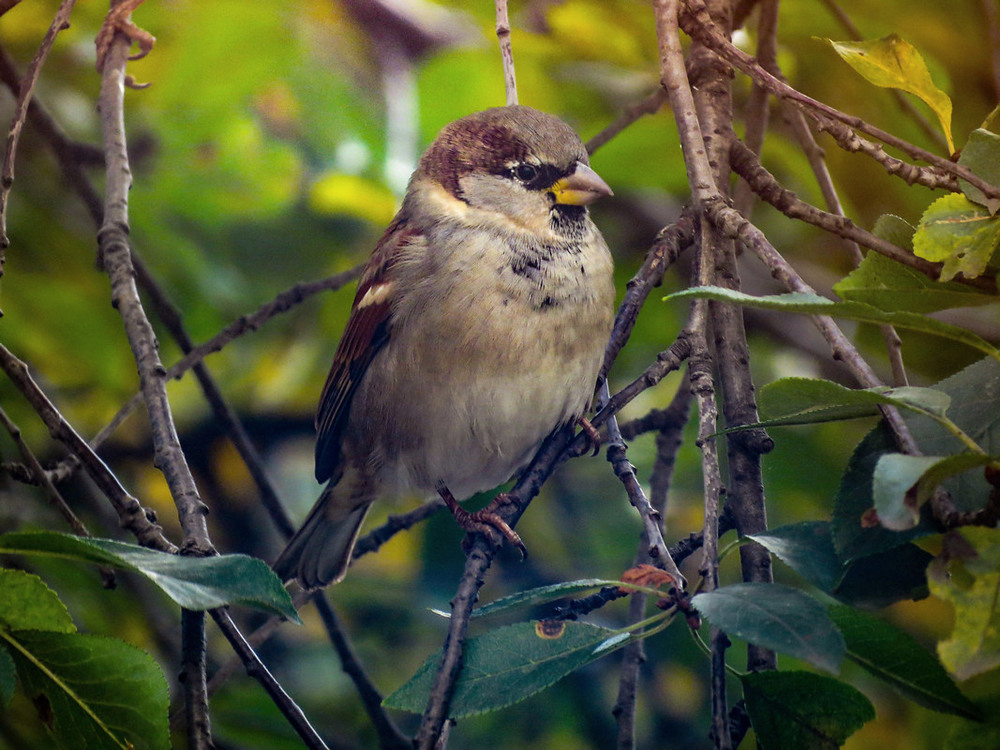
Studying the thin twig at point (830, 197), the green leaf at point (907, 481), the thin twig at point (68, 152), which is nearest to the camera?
the green leaf at point (907, 481)

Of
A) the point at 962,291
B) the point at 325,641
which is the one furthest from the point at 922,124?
the point at 325,641

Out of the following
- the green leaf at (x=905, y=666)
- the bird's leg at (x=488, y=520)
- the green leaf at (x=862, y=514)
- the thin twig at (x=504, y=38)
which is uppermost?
the thin twig at (x=504, y=38)

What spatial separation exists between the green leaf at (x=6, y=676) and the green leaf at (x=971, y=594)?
99cm

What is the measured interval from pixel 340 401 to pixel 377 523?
107cm

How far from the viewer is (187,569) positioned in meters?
1.03

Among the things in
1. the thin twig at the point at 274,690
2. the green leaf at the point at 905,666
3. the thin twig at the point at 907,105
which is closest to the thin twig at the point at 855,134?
the green leaf at the point at 905,666

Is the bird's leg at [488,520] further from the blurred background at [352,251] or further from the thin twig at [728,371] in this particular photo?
the blurred background at [352,251]

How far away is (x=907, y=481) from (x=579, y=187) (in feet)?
5.02

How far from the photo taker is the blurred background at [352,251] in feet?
8.06

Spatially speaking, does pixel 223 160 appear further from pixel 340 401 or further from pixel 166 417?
pixel 166 417

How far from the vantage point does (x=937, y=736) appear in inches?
54.9

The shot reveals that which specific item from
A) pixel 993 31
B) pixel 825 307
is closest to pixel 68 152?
pixel 825 307

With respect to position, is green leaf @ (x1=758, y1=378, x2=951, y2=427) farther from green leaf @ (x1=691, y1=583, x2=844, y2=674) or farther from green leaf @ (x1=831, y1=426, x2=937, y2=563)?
green leaf @ (x1=691, y1=583, x2=844, y2=674)

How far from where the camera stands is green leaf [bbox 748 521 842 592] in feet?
3.27
